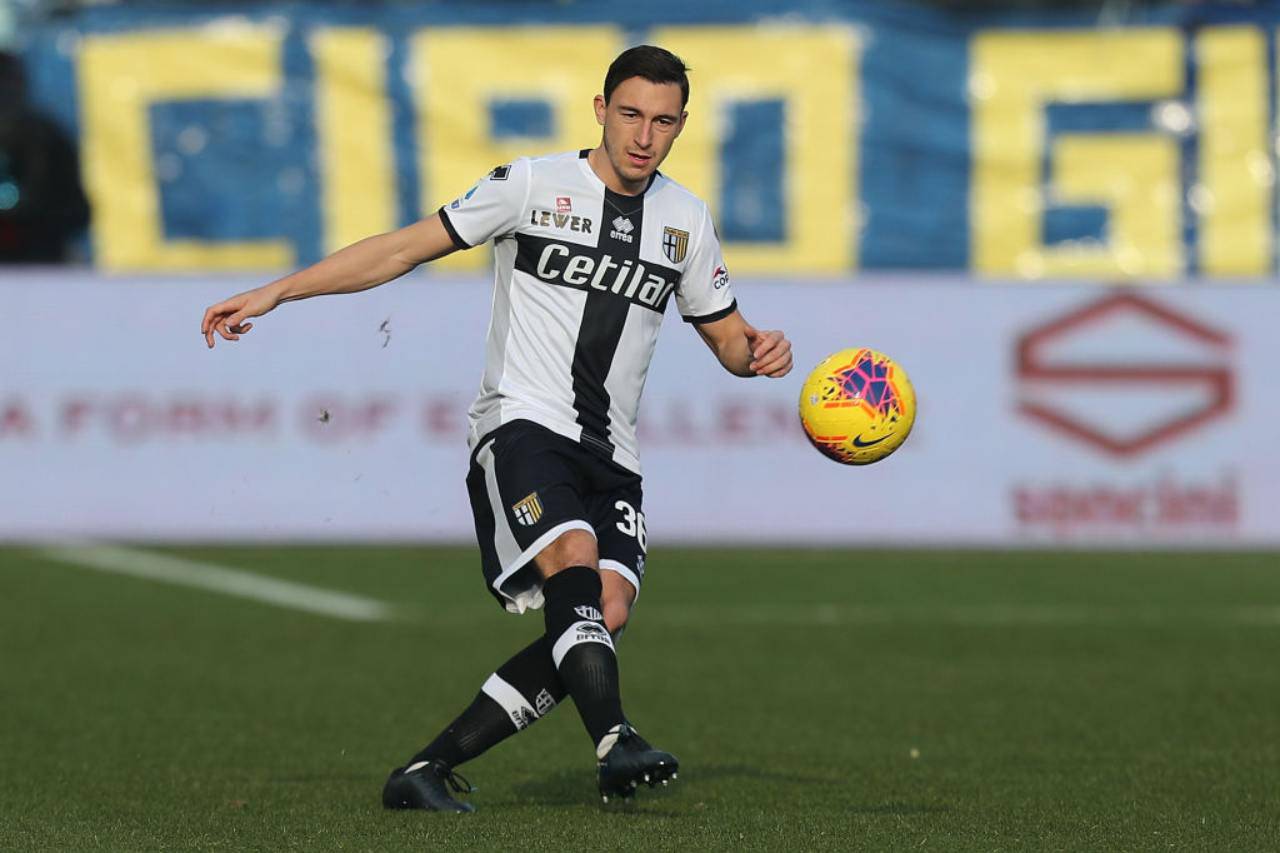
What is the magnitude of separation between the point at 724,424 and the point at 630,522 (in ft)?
31.1

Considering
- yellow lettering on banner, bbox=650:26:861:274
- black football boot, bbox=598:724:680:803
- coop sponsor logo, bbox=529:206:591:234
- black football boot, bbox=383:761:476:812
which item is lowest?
black football boot, bbox=383:761:476:812

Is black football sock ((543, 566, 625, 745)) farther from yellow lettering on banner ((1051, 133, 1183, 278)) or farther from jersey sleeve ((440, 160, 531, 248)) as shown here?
yellow lettering on banner ((1051, 133, 1183, 278))

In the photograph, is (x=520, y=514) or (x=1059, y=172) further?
(x=1059, y=172)

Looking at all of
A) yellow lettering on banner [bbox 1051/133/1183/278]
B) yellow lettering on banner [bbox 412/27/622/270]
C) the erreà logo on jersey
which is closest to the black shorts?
the erreà logo on jersey

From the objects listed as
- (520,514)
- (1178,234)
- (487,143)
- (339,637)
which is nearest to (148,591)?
(339,637)

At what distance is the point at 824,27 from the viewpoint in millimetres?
18750

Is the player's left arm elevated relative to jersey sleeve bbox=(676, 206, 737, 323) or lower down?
lower down

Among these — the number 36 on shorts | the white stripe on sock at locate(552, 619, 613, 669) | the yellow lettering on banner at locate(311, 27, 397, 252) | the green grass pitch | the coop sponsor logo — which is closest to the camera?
the white stripe on sock at locate(552, 619, 613, 669)

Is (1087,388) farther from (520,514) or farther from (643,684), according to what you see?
(520,514)

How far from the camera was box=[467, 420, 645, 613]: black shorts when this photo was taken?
649 centimetres

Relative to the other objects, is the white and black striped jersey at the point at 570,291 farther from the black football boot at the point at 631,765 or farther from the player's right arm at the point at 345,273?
the black football boot at the point at 631,765

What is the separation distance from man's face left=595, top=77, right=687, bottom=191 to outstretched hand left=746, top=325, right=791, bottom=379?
24.6 inches

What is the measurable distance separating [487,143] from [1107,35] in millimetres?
5249

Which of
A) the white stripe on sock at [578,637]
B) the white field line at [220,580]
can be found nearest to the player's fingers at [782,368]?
the white stripe on sock at [578,637]
